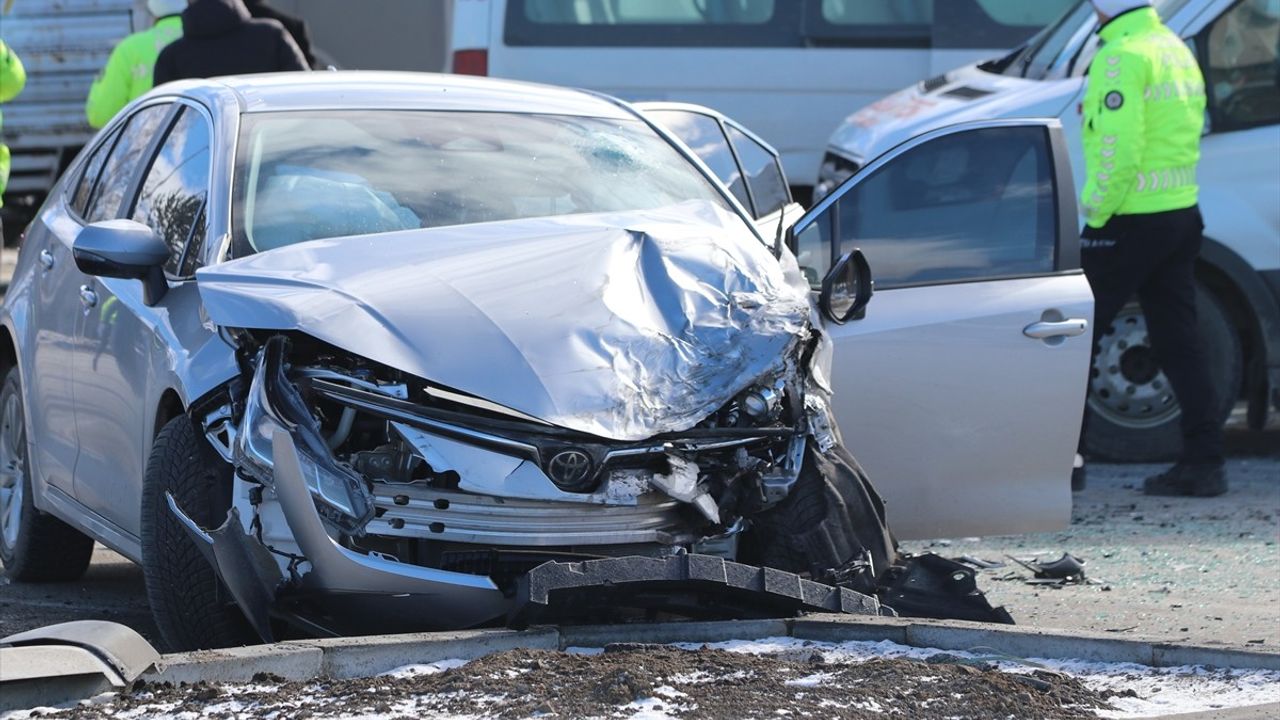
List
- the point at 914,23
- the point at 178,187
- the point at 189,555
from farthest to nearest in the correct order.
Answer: the point at 914,23
the point at 178,187
the point at 189,555


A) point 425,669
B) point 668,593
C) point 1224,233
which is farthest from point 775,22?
point 425,669

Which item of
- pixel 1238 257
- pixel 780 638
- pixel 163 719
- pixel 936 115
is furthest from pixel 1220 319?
pixel 163 719

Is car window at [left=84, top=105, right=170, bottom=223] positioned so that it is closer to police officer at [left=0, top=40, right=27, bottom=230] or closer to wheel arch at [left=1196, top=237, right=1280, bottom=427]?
police officer at [left=0, top=40, right=27, bottom=230]

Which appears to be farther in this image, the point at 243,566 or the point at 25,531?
the point at 25,531

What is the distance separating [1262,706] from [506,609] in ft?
5.40

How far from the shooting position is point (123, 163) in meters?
6.08

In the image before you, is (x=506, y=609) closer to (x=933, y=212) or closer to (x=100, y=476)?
(x=100, y=476)

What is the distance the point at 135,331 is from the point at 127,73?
4728mm

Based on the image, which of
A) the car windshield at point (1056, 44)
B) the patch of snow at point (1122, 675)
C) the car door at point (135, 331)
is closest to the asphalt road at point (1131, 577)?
the car door at point (135, 331)

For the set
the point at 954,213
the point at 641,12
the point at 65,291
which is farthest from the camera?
the point at 641,12

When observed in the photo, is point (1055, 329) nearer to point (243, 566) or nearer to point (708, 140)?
point (708, 140)

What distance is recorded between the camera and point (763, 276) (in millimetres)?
4973

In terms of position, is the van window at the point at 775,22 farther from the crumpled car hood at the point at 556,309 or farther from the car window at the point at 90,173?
the crumpled car hood at the point at 556,309

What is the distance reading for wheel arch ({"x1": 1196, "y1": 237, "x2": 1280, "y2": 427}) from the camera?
27.0 ft
